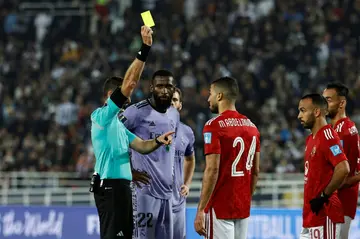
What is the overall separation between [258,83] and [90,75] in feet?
17.8

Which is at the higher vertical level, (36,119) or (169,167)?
(36,119)

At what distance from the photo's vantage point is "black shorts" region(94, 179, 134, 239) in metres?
9.45

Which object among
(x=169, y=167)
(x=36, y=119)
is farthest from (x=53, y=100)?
(x=169, y=167)

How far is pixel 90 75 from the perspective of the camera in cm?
2623

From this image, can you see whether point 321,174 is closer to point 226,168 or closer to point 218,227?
point 226,168

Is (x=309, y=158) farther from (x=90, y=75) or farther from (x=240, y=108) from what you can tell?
(x=90, y=75)

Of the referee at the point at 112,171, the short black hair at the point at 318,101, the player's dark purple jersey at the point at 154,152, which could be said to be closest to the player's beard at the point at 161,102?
the player's dark purple jersey at the point at 154,152

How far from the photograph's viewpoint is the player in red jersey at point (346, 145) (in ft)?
32.4

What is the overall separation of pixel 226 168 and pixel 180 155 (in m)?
1.89

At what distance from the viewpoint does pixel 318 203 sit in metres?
9.20

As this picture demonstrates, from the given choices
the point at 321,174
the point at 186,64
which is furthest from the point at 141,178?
the point at 186,64

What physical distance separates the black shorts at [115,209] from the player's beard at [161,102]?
114cm

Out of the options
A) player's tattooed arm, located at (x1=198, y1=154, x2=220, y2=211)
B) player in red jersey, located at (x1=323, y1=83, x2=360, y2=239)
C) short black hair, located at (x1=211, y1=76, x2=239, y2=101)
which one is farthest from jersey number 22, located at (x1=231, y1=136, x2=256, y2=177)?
player in red jersey, located at (x1=323, y1=83, x2=360, y2=239)

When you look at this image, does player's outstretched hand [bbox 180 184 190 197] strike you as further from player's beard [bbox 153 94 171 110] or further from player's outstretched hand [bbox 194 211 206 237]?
player's outstretched hand [bbox 194 211 206 237]
